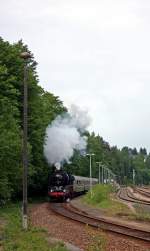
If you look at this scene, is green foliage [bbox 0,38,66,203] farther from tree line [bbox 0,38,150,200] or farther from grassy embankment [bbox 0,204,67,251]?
grassy embankment [bbox 0,204,67,251]

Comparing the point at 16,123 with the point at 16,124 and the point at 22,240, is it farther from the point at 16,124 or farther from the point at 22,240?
the point at 22,240

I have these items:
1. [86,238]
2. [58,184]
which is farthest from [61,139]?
[86,238]

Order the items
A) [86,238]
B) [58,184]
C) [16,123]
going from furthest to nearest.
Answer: [58,184] → [16,123] → [86,238]

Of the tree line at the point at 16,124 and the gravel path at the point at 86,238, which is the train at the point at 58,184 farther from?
the gravel path at the point at 86,238

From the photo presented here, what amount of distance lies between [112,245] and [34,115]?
35888 millimetres

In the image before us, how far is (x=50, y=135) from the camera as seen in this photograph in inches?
2347

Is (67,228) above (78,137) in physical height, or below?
below

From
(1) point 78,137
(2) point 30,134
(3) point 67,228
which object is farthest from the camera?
(1) point 78,137

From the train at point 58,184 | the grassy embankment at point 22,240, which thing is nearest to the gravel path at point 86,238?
the grassy embankment at point 22,240

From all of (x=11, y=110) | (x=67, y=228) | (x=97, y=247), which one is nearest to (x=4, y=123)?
(x=11, y=110)

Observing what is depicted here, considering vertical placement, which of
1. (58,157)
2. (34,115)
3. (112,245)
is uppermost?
(34,115)

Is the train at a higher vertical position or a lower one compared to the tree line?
lower

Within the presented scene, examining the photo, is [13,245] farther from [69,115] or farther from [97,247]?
[69,115]

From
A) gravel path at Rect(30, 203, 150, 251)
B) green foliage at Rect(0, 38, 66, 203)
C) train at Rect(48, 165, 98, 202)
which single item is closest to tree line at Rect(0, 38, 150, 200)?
green foliage at Rect(0, 38, 66, 203)
